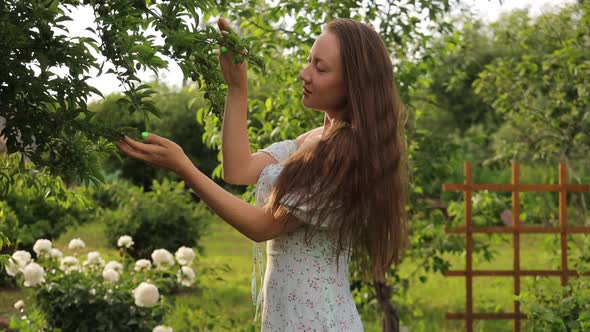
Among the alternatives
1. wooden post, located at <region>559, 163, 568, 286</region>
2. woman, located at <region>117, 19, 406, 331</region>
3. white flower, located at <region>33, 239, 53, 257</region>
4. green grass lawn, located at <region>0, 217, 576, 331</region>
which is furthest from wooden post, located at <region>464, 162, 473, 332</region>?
woman, located at <region>117, 19, 406, 331</region>

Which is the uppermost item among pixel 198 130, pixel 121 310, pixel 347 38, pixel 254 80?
pixel 198 130

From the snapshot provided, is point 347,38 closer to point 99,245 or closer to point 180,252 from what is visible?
point 180,252

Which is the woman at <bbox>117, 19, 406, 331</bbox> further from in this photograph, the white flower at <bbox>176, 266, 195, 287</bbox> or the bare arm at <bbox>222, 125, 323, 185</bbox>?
the white flower at <bbox>176, 266, 195, 287</bbox>

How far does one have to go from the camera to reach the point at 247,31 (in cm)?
544

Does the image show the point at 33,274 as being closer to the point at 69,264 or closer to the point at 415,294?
the point at 69,264

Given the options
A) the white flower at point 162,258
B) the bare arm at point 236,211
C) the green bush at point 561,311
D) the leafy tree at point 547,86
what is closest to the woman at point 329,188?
the bare arm at point 236,211

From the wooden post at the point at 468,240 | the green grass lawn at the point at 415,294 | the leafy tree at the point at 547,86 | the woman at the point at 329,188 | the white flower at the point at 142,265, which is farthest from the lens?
the leafy tree at the point at 547,86

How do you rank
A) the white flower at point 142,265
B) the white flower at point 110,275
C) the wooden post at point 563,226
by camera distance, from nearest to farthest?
the white flower at point 110,275, the white flower at point 142,265, the wooden post at point 563,226

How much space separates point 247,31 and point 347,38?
10.8 ft

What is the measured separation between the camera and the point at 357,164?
215cm

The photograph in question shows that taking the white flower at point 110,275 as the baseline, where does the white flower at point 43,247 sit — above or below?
above

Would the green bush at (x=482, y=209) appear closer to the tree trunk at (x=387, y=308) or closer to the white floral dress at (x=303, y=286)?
the tree trunk at (x=387, y=308)

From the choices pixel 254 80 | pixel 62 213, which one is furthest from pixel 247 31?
pixel 62 213

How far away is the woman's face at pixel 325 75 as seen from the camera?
221 centimetres
